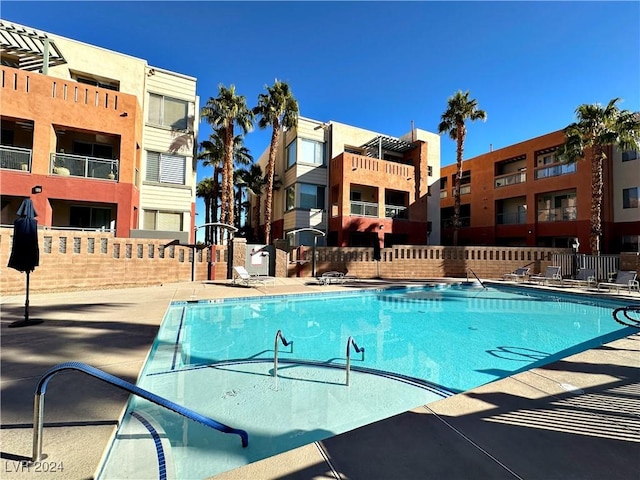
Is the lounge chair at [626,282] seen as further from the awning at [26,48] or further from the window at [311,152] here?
the awning at [26,48]

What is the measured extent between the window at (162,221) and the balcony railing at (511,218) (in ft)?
88.4

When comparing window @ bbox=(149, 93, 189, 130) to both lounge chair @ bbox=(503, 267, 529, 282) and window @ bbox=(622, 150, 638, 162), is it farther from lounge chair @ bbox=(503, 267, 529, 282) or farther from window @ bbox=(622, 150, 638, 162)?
window @ bbox=(622, 150, 638, 162)

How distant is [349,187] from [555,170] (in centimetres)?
1695

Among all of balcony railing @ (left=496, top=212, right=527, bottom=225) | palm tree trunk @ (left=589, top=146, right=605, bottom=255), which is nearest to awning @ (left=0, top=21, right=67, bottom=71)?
palm tree trunk @ (left=589, top=146, right=605, bottom=255)

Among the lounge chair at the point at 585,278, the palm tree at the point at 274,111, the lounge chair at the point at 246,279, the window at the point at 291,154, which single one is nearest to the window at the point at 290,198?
the window at the point at 291,154

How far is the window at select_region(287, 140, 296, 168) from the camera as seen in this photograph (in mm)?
22531

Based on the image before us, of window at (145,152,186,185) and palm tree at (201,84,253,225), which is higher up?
palm tree at (201,84,253,225)

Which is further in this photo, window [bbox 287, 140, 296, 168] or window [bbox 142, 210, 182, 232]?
window [bbox 287, 140, 296, 168]

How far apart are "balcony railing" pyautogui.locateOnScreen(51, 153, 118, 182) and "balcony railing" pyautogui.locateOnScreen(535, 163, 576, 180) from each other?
29942 millimetres

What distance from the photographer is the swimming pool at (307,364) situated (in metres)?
3.25

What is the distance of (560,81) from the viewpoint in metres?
12.8

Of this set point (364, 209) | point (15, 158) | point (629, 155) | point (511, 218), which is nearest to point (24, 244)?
point (15, 158)

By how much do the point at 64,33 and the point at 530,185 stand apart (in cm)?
3286

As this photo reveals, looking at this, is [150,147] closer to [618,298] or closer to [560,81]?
[560,81]
